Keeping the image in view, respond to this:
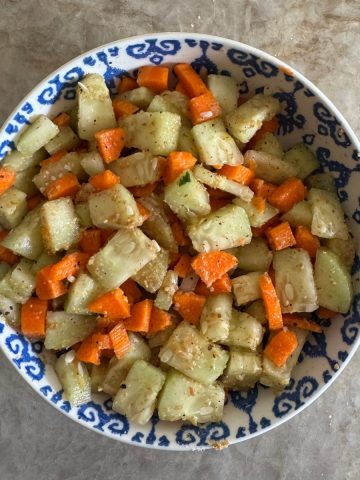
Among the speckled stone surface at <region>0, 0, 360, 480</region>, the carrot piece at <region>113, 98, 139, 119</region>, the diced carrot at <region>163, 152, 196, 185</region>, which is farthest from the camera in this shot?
the speckled stone surface at <region>0, 0, 360, 480</region>

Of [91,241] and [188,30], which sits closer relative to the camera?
[91,241]

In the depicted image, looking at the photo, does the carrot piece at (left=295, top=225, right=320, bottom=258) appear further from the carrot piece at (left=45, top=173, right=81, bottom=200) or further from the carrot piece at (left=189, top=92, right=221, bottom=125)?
the carrot piece at (left=45, top=173, right=81, bottom=200)

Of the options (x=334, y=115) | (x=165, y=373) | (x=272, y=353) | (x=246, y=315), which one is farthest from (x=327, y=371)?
(x=334, y=115)

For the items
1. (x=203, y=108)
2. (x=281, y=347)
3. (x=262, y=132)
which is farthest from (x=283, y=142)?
(x=281, y=347)

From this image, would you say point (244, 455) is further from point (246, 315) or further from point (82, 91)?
point (82, 91)

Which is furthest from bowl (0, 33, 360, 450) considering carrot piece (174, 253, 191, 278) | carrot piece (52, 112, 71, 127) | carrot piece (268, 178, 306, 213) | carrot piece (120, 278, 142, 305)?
carrot piece (174, 253, 191, 278)

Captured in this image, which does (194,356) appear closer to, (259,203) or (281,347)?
(281,347)
